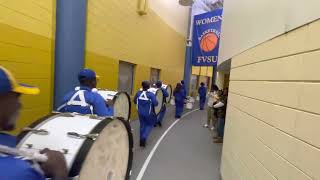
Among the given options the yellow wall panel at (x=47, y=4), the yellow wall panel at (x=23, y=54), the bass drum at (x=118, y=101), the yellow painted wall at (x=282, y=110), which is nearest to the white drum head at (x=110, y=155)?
the yellow painted wall at (x=282, y=110)

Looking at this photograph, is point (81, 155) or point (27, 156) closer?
point (27, 156)

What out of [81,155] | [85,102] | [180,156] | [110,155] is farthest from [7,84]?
[180,156]

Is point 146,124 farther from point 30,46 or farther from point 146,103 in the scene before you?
point 30,46

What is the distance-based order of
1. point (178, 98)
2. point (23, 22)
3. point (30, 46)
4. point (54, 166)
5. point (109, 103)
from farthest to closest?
point (178, 98) → point (30, 46) → point (23, 22) → point (109, 103) → point (54, 166)

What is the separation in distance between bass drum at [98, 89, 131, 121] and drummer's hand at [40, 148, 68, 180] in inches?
152

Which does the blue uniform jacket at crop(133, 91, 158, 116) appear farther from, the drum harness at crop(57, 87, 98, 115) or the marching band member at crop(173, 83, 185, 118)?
the marching band member at crop(173, 83, 185, 118)

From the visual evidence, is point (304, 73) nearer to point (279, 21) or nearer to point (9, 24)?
point (279, 21)

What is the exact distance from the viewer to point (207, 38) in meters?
17.8

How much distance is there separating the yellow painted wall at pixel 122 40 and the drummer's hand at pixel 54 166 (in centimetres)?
696

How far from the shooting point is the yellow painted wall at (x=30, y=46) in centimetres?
520

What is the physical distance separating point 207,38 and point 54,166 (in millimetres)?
16809

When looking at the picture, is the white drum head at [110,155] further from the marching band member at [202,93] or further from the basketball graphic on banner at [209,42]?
the marching band member at [202,93]

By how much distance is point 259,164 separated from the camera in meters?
3.61

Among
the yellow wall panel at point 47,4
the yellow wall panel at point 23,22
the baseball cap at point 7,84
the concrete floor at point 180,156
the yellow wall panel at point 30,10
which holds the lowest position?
the concrete floor at point 180,156
